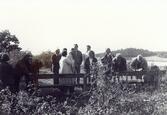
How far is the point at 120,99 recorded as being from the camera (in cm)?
1185

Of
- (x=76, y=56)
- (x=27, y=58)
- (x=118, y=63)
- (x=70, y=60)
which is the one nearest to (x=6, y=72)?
(x=27, y=58)

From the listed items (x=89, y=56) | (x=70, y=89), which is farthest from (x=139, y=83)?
(x=70, y=89)

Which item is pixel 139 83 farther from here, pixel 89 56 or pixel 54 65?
pixel 54 65

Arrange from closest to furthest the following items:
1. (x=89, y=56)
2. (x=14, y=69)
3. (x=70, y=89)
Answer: (x=14, y=69)
(x=70, y=89)
(x=89, y=56)

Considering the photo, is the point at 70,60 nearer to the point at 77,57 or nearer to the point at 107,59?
the point at 77,57

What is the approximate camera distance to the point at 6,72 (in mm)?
12562

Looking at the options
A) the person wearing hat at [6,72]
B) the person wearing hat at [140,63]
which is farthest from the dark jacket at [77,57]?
the person wearing hat at [6,72]

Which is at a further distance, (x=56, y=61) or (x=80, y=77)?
(x=56, y=61)

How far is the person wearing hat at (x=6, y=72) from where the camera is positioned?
12430 millimetres

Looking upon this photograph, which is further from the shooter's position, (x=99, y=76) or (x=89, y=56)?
(x=89, y=56)

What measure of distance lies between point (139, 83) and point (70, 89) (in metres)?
3.59

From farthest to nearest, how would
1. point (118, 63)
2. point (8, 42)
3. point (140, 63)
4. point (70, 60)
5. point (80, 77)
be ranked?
point (8, 42) < point (140, 63) < point (118, 63) < point (70, 60) < point (80, 77)

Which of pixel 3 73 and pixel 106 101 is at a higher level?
pixel 3 73

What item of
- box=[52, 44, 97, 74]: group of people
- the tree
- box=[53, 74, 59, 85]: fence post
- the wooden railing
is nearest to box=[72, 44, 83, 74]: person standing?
box=[52, 44, 97, 74]: group of people
